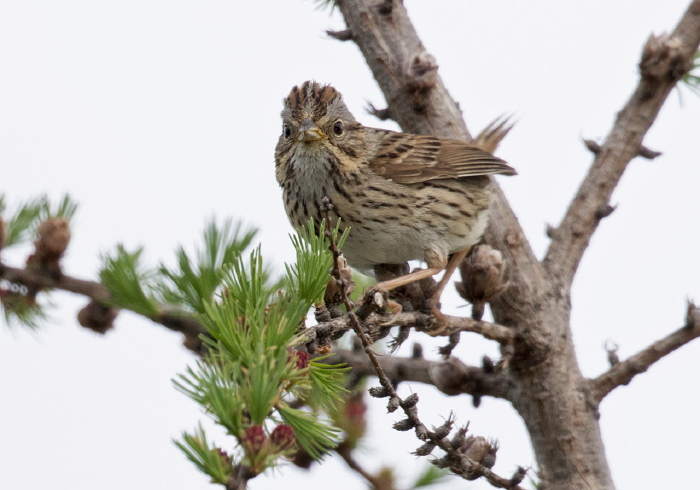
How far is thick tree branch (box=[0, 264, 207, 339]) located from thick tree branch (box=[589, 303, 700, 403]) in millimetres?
1645

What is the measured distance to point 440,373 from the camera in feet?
11.6

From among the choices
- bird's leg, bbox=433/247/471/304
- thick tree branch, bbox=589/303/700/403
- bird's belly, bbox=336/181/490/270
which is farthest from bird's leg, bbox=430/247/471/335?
thick tree branch, bbox=589/303/700/403

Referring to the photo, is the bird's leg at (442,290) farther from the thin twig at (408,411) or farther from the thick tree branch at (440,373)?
the thin twig at (408,411)

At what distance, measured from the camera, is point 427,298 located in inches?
143

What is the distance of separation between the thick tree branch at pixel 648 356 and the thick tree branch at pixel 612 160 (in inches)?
21.3

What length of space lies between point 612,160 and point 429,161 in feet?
3.00

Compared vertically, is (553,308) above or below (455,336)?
above

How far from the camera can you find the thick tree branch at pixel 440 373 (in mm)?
3529

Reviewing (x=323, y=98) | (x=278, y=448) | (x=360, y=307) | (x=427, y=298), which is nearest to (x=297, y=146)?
(x=323, y=98)

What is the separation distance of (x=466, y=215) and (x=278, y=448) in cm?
250

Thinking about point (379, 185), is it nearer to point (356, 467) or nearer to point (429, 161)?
point (429, 161)

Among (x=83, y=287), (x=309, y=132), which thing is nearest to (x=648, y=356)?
(x=309, y=132)

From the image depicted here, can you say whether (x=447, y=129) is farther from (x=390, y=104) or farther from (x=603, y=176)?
(x=603, y=176)

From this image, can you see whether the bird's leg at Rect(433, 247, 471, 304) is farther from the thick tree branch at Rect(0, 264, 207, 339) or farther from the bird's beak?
the thick tree branch at Rect(0, 264, 207, 339)
